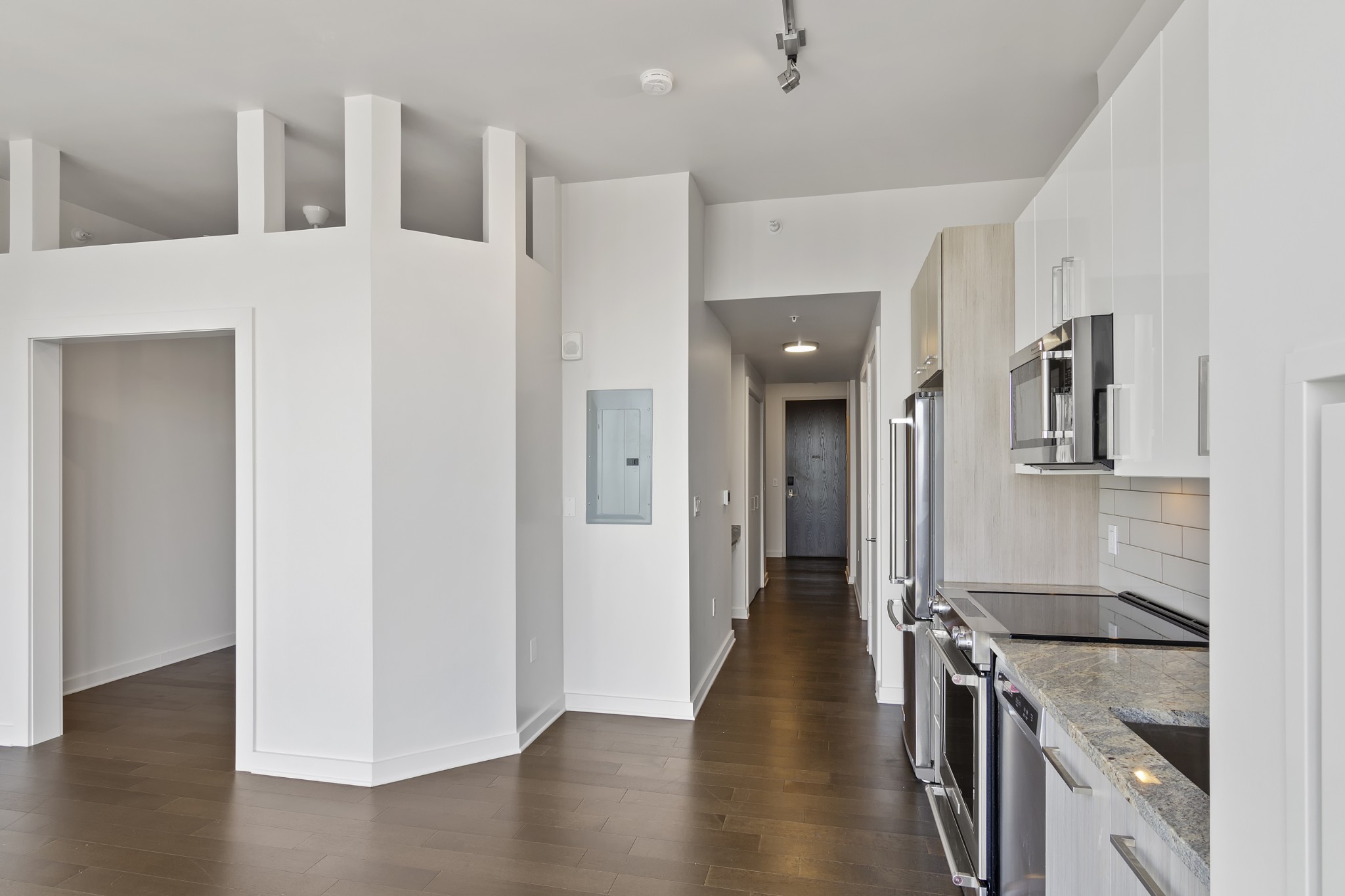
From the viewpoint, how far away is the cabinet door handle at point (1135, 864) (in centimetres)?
106

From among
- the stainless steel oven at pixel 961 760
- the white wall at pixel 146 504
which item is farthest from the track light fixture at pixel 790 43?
the white wall at pixel 146 504

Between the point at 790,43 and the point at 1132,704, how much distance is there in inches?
90.8

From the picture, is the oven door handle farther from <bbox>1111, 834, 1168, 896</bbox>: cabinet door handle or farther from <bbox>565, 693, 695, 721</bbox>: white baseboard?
<bbox>565, 693, 695, 721</bbox>: white baseboard

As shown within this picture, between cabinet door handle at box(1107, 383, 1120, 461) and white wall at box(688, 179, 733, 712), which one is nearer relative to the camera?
cabinet door handle at box(1107, 383, 1120, 461)

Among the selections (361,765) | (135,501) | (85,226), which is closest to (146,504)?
(135,501)

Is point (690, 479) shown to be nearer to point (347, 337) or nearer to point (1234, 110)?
point (347, 337)

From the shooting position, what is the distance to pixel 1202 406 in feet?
4.87

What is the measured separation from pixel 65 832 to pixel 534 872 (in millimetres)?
1822

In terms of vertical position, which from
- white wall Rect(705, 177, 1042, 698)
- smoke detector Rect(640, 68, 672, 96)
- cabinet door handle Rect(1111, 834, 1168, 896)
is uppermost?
smoke detector Rect(640, 68, 672, 96)

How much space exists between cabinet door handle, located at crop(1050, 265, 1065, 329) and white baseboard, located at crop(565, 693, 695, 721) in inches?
105

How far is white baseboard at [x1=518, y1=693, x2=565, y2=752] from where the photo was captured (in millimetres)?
3508

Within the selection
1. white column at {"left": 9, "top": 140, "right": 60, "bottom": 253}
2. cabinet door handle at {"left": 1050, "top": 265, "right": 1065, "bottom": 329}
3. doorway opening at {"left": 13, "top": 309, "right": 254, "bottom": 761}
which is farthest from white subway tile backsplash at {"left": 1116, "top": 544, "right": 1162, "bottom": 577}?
white column at {"left": 9, "top": 140, "right": 60, "bottom": 253}

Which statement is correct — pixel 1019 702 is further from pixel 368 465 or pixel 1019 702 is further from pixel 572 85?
pixel 572 85

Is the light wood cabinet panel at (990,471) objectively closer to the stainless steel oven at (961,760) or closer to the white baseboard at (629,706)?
the stainless steel oven at (961,760)
